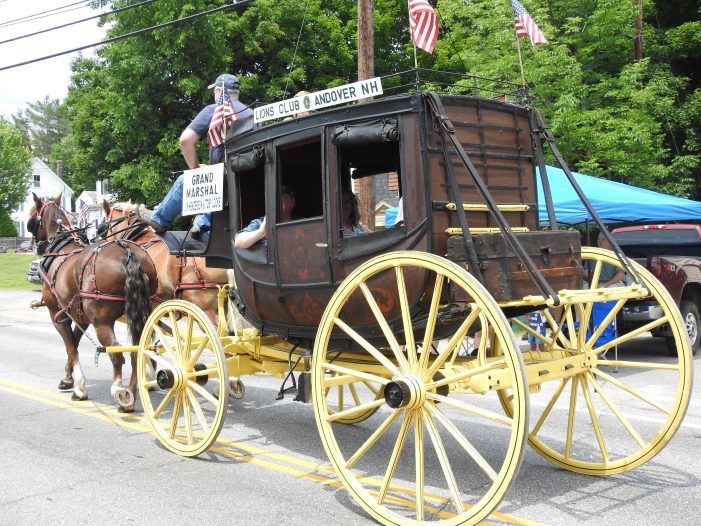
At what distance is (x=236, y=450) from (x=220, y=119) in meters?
2.97

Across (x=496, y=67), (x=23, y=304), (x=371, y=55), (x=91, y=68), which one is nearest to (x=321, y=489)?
(x=371, y=55)

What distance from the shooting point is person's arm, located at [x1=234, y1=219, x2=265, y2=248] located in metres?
5.87

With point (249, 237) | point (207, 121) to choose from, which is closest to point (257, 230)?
point (249, 237)

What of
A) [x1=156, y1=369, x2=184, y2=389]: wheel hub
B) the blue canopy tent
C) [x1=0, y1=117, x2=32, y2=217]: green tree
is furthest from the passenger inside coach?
[x1=0, y1=117, x2=32, y2=217]: green tree

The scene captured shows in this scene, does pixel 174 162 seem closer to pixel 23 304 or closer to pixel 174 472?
pixel 23 304

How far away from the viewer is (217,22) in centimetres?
2462

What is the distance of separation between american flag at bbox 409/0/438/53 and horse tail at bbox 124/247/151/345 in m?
3.96

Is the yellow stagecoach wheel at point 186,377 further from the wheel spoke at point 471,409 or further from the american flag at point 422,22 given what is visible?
the american flag at point 422,22

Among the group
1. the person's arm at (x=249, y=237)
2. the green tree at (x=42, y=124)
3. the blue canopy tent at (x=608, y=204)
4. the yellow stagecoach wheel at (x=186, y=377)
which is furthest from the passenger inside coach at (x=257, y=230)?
the green tree at (x=42, y=124)

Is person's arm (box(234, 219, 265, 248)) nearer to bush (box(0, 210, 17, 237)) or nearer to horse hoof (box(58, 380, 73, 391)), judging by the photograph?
horse hoof (box(58, 380, 73, 391))

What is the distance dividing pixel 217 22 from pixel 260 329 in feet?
68.1

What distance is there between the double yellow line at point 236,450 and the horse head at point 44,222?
207cm

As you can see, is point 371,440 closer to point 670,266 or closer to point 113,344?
point 113,344

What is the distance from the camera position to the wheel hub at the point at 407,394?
14.1 feet
